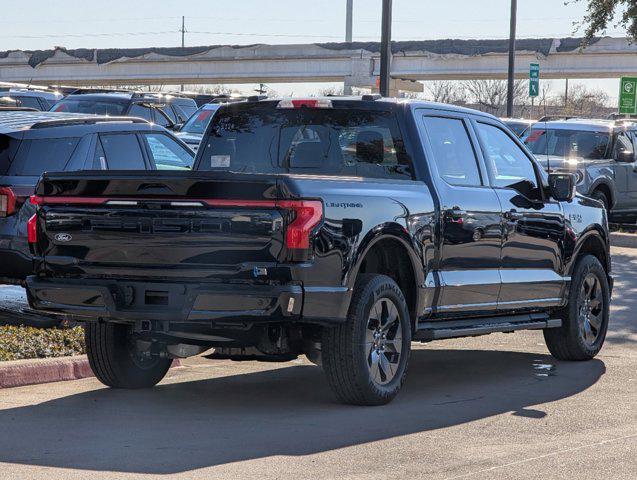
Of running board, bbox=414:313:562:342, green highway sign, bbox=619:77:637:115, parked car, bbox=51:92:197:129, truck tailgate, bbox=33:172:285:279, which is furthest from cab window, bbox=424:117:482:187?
green highway sign, bbox=619:77:637:115

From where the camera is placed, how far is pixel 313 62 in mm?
90875

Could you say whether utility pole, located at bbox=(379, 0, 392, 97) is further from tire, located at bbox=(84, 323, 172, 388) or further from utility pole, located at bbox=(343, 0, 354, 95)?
utility pole, located at bbox=(343, 0, 354, 95)

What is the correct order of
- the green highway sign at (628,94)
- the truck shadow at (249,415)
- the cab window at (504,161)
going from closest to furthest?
1. the truck shadow at (249,415)
2. the cab window at (504,161)
3. the green highway sign at (628,94)

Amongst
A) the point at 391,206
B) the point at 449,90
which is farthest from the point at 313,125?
the point at 449,90

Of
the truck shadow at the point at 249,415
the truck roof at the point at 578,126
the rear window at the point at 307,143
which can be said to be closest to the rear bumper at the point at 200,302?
the truck shadow at the point at 249,415

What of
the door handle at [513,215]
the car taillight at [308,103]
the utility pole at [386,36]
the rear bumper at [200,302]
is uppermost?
the utility pole at [386,36]

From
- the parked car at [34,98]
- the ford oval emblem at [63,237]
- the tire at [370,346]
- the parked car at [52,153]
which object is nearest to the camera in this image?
the tire at [370,346]

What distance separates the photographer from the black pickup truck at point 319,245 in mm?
7770

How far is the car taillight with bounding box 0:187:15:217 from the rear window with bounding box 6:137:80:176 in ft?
0.65

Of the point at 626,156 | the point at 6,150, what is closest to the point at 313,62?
the point at 626,156

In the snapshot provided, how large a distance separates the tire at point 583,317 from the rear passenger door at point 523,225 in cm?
25

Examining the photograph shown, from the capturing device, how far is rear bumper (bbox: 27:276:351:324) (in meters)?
7.69

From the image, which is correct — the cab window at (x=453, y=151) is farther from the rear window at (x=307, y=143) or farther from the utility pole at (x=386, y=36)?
the utility pole at (x=386, y=36)

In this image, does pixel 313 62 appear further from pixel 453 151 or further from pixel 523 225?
pixel 453 151
